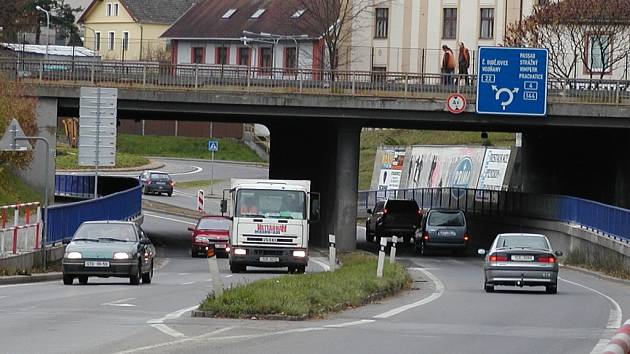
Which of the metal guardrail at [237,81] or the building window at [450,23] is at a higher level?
the building window at [450,23]

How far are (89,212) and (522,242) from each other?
16.8 metres

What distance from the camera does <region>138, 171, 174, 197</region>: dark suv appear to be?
87.6 meters

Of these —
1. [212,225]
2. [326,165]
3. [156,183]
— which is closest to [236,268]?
[212,225]

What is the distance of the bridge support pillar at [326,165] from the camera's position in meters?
54.8

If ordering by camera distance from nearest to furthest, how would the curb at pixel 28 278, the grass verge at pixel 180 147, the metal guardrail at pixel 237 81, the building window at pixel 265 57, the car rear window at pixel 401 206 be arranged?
the curb at pixel 28 278 < the metal guardrail at pixel 237 81 < the car rear window at pixel 401 206 < the building window at pixel 265 57 < the grass verge at pixel 180 147

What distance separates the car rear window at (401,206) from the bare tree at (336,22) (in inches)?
923

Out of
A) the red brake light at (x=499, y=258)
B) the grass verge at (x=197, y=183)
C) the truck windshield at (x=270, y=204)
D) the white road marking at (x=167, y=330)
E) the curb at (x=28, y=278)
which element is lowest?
the curb at (x=28, y=278)

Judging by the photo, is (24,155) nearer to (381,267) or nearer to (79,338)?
(381,267)

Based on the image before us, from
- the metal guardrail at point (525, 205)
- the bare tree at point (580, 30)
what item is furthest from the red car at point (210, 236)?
the bare tree at point (580, 30)

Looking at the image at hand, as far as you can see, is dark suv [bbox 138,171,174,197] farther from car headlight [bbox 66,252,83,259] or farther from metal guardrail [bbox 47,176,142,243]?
car headlight [bbox 66,252,83,259]

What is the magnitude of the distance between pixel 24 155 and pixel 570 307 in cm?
2982

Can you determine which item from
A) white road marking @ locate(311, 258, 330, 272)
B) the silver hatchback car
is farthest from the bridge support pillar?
the silver hatchback car

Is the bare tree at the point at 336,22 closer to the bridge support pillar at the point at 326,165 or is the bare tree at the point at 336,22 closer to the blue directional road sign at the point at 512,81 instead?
the bridge support pillar at the point at 326,165

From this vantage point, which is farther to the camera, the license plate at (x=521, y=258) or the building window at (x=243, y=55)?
the building window at (x=243, y=55)
